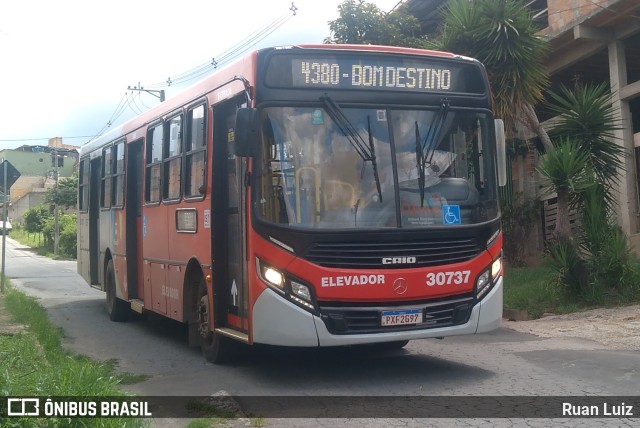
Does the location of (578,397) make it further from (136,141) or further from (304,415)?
(136,141)

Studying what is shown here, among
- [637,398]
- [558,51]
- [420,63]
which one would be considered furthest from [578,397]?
[558,51]

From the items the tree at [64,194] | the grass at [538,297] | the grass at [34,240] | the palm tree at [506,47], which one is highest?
the palm tree at [506,47]

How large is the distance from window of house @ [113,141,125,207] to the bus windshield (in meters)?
5.89

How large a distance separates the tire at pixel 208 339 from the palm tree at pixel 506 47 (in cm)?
742

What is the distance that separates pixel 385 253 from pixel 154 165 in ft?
15.4

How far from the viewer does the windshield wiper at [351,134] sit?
7.13 meters

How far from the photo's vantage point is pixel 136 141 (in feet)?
38.2

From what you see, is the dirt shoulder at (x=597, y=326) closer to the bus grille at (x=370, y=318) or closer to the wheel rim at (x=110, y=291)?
the bus grille at (x=370, y=318)

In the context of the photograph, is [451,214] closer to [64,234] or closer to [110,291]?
[110,291]

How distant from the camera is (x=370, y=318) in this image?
699cm

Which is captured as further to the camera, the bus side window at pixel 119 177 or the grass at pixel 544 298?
the grass at pixel 544 298

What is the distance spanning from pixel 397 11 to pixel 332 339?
13876 millimetres

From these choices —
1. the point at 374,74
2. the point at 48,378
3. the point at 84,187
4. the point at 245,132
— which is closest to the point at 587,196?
the point at 374,74

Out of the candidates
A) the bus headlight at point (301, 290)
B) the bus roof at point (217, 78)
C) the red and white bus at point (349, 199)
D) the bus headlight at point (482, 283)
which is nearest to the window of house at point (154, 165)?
the bus roof at point (217, 78)
